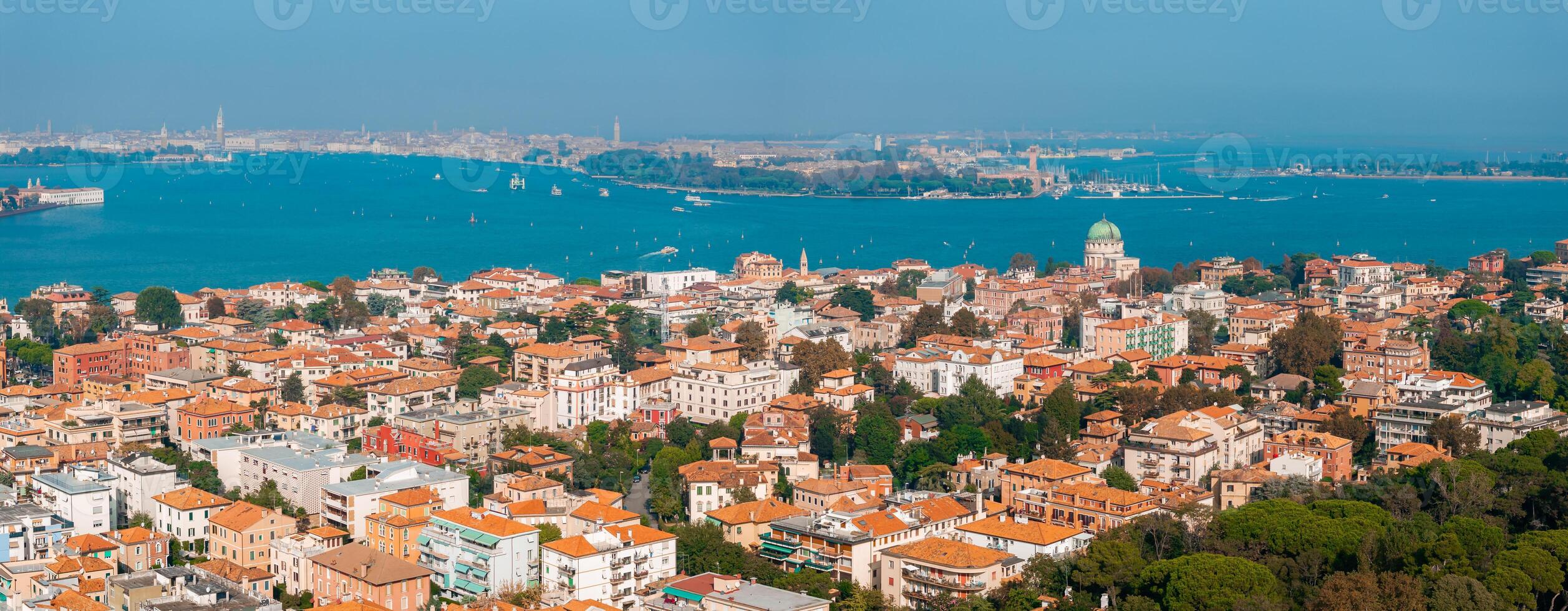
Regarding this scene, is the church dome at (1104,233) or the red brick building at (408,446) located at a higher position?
the church dome at (1104,233)

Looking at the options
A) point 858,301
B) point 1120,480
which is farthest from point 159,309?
point 1120,480

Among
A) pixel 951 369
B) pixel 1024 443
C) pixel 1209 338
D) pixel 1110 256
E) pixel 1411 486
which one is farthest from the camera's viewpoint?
pixel 1110 256

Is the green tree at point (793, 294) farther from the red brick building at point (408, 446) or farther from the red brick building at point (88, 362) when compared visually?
the red brick building at point (408, 446)

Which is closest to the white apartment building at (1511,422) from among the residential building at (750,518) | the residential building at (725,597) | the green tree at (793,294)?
the residential building at (750,518)

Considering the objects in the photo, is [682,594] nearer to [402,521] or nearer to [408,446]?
[402,521]

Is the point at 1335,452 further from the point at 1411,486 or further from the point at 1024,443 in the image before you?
the point at 1024,443

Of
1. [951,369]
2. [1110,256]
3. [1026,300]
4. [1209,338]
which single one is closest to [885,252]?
[1110,256]
